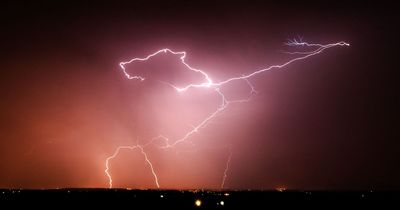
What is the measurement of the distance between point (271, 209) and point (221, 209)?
3262mm

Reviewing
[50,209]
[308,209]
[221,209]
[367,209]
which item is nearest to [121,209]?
[50,209]

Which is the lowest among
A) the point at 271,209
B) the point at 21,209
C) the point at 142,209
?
the point at 21,209

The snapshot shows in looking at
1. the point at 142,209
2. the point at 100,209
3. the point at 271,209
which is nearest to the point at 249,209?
the point at 271,209

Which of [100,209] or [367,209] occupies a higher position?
[367,209]

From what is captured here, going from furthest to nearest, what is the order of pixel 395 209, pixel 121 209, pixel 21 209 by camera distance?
pixel 395 209 < pixel 121 209 < pixel 21 209

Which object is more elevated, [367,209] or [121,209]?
[367,209]

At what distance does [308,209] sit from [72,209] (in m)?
13.6

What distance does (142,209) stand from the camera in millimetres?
30953

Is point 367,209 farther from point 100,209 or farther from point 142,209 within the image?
point 100,209

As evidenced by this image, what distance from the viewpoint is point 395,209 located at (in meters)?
32.2

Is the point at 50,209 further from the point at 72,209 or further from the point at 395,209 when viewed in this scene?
the point at 395,209

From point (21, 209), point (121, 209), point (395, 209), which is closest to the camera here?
point (21, 209)

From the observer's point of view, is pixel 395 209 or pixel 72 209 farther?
pixel 395 209

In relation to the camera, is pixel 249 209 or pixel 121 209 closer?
pixel 121 209
